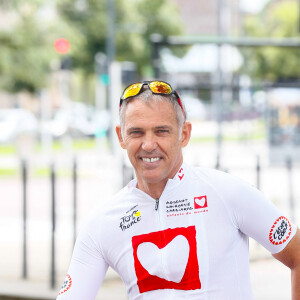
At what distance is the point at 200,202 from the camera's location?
221 centimetres

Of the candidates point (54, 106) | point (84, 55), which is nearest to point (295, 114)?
point (84, 55)

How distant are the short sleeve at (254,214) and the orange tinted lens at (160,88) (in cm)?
32

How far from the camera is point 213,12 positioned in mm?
82438

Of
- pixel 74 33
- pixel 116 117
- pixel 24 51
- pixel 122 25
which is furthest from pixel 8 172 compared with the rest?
pixel 122 25

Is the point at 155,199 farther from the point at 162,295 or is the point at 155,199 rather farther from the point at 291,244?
the point at 291,244

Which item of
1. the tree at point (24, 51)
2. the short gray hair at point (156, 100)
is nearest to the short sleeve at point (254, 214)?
the short gray hair at point (156, 100)

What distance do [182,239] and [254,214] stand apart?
23cm

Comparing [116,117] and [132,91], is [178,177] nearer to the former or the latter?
[132,91]

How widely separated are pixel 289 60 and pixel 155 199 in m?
46.8

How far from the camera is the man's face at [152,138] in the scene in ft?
7.04

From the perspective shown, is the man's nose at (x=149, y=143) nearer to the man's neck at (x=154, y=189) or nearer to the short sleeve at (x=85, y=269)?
the man's neck at (x=154, y=189)

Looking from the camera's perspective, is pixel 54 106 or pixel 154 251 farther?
pixel 54 106

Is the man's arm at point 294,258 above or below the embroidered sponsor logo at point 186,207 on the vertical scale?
below

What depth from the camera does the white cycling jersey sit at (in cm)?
216
